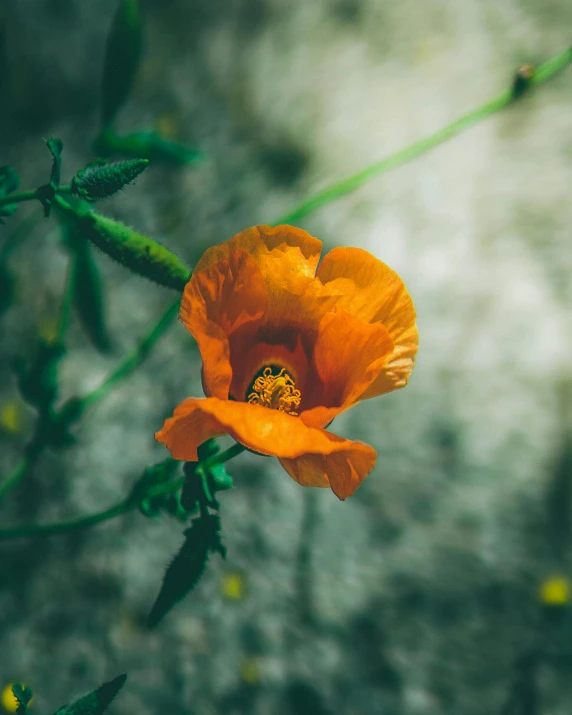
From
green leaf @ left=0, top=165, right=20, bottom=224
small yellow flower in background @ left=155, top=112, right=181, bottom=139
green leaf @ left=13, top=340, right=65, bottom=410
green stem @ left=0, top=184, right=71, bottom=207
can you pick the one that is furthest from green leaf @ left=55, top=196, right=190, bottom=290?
small yellow flower in background @ left=155, top=112, right=181, bottom=139

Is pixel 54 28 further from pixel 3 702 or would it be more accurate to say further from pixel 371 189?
pixel 3 702

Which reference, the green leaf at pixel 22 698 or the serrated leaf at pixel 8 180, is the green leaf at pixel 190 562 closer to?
the green leaf at pixel 22 698

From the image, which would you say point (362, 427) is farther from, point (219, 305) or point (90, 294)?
point (219, 305)

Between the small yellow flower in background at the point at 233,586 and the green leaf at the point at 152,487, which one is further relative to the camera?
the small yellow flower in background at the point at 233,586

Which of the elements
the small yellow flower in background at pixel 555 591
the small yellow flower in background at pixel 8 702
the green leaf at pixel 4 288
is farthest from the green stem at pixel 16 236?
the small yellow flower in background at pixel 555 591

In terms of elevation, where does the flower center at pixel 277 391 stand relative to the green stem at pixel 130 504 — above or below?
above

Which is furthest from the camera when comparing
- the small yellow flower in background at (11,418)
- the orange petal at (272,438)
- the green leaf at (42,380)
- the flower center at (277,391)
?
the small yellow flower in background at (11,418)

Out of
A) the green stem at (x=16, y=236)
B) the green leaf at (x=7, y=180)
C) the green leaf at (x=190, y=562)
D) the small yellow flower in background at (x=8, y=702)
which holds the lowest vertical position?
the small yellow flower in background at (x=8, y=702)

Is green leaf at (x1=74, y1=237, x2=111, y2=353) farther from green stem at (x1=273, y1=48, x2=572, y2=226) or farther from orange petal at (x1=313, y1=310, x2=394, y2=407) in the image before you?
orange petal at (x1=313, y1=310, x2=394, y2=407)
